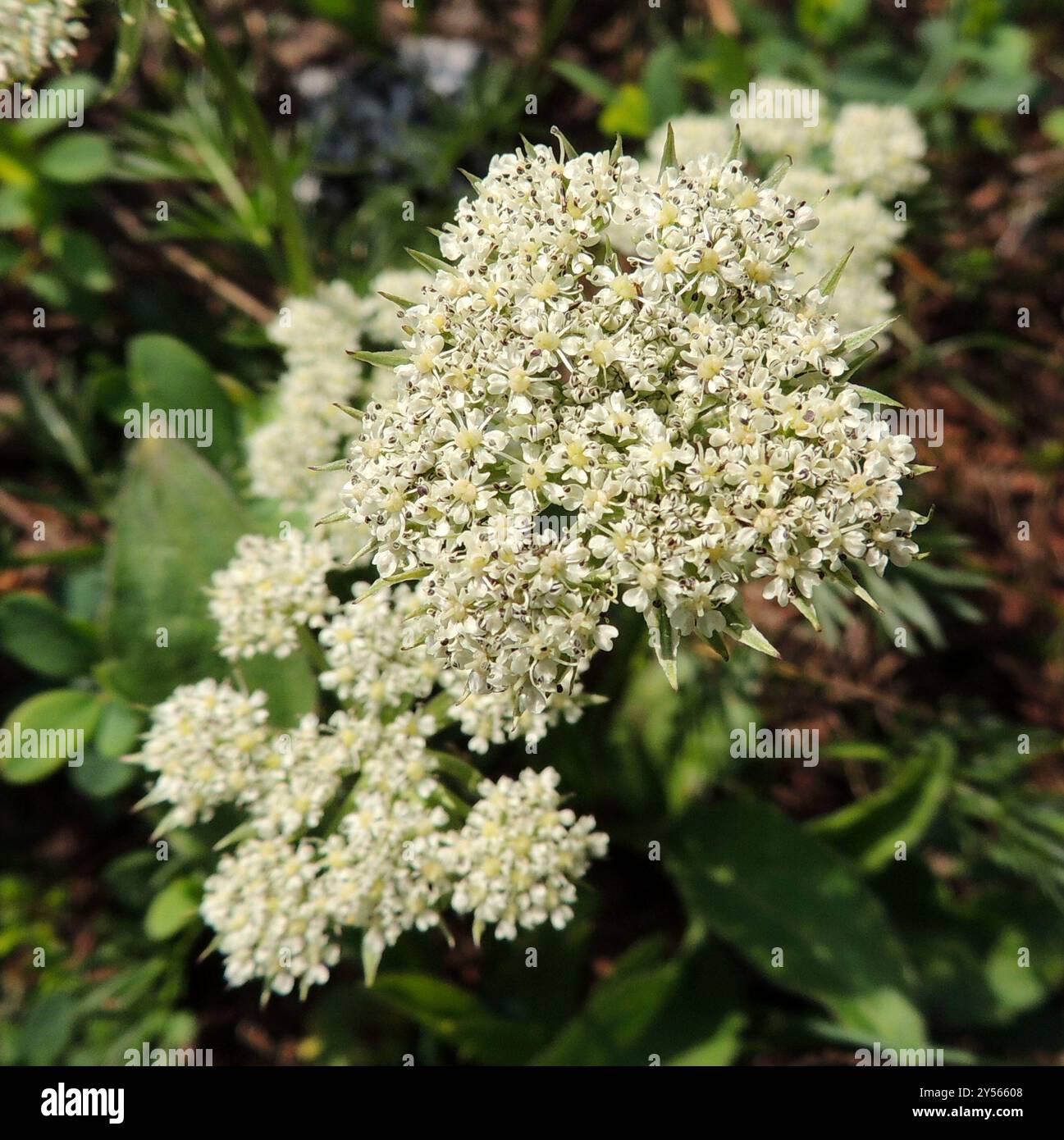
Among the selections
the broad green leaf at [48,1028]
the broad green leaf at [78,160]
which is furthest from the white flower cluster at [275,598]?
the broad green leaf at [78,160]

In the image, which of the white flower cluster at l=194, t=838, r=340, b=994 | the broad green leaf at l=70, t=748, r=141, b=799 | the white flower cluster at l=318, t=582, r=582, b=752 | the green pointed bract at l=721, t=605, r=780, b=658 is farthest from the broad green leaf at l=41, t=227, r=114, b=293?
the green pointed bract at l=721, t=605, r=780, b=658

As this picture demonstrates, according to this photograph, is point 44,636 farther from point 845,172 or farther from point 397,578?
point 845,172

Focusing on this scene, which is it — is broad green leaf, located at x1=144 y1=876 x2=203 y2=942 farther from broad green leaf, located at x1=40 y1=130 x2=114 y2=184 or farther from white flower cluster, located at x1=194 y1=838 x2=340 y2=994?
broad green leaf, located at x1=40 y1=130 x2=114 y2=184

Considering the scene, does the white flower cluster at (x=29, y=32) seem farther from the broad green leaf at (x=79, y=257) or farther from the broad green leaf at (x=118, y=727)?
the broad green leaf at (x=118, y=727)

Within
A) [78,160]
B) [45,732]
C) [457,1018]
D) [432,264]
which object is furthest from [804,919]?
[78,160]

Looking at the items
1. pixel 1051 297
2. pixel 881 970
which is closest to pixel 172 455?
pixel 881 970
